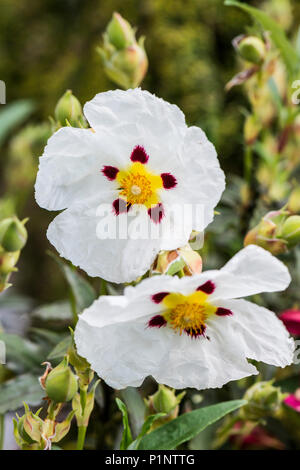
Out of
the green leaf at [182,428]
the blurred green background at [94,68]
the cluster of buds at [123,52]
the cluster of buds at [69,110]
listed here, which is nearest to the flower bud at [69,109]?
the cluster of buds at [69,110]

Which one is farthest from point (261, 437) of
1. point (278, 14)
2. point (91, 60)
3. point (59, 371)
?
point (91, 60)

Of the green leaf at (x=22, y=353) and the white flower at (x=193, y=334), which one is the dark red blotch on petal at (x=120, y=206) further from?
the green leaf at (x=22, y=353)

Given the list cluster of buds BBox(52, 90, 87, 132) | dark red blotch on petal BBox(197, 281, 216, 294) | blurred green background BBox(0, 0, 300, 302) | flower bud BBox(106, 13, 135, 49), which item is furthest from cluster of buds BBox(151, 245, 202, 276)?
blurred green background BBox(0, 0, 300, 302)

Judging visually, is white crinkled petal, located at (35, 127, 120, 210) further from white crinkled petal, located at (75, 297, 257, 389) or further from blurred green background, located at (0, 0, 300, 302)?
blurred green background, located at (0, 0, 300, 302)

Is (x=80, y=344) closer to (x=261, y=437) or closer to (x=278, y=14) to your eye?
(x=261, y=437)

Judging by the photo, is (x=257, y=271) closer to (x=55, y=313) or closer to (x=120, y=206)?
(x=120, y=206)

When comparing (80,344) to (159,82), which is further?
(159,82)

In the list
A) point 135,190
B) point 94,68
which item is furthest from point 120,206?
point 94,68
